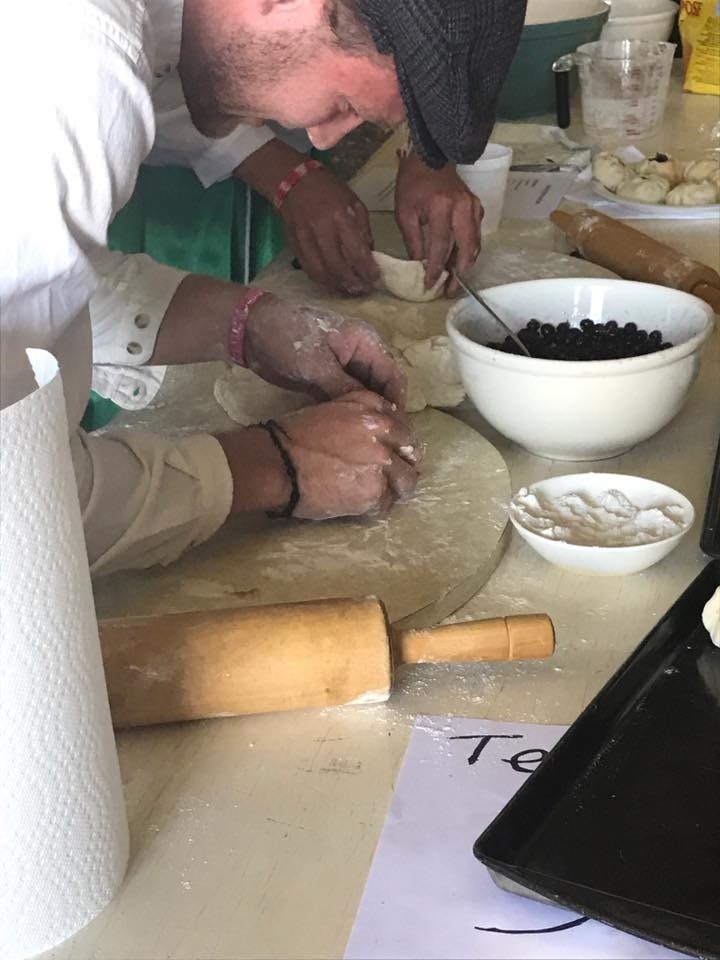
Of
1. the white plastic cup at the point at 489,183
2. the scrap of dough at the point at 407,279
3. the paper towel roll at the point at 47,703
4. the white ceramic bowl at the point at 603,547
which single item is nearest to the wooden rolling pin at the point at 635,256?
the white plastic cup at the point at 489,183

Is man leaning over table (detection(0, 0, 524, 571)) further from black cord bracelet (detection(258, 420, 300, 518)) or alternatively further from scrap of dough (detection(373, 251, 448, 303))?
scrap of dough (detection(373, 251, 448, 303))

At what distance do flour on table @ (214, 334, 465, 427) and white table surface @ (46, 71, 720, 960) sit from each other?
0.88ft

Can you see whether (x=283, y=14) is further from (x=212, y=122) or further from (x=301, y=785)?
(x=301, y=785)

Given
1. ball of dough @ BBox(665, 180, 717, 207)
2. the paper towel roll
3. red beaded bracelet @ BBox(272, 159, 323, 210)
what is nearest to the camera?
the paper towel roll

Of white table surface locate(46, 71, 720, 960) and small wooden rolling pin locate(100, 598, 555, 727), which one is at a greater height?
small wooden rolling pin locate(100, 598, 555, 727)

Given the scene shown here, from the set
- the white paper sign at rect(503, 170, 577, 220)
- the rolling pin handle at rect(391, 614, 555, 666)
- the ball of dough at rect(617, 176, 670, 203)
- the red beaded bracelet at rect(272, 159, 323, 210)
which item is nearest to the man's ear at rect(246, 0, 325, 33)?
the rolling pin handle at rect(391, 614, 555, 666)

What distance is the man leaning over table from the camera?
0.70 meters

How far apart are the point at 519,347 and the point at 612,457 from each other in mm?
138

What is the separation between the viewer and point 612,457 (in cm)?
108

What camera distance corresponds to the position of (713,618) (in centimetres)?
77

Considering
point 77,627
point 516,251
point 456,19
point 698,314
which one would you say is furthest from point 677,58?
point 77,627

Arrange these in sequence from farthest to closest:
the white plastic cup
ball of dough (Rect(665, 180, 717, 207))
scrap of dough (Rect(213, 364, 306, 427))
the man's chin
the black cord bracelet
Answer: ball of dough (Rect(665, 180, 717, 207)) → the white plastic cup → scrap of dough (Rect(213, 364, 306, 427)) → the man's chin → the black cord bracelet

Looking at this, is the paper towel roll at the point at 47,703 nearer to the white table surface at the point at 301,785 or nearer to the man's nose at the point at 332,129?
the white table surface at the point at 301,785

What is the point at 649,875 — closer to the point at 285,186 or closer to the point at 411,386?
the point at 411,386
